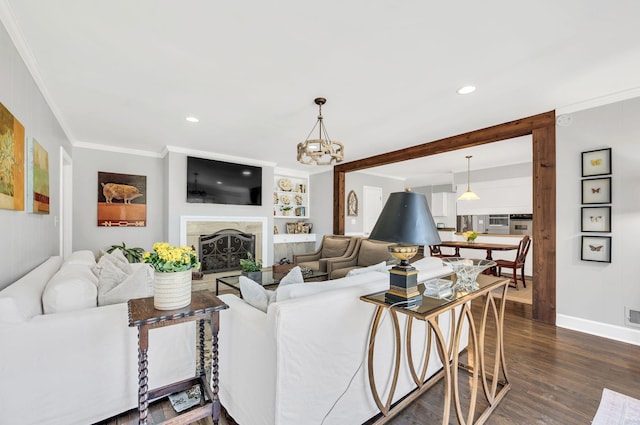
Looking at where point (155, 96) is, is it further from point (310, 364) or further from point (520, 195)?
point (520, 195)

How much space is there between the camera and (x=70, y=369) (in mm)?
1538

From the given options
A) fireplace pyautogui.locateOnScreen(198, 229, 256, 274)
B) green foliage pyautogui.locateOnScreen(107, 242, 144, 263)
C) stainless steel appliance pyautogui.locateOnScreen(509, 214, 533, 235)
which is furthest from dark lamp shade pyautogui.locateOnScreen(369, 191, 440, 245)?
stainless steel appliance pyautogui.locateOnScreen(509, 214, 533, 235)

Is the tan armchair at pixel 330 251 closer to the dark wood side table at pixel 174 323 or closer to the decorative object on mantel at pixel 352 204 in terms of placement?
the decorative object on mantel at pixel 352 204

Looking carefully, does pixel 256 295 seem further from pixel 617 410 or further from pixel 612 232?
pixel 612 232

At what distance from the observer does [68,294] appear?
1.67 metres

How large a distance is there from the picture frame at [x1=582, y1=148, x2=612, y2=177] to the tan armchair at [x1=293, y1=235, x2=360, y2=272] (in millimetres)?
3331

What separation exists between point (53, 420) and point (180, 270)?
3.60 feet

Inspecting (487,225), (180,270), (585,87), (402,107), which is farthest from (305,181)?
(180,270)

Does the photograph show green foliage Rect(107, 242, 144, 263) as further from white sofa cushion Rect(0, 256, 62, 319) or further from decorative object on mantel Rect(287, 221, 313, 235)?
decorative object on mantel Rect(287, 221, 313, 235)

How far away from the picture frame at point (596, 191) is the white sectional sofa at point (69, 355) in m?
4.03

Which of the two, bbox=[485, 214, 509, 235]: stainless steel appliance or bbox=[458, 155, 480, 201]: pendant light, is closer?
bbox=[458, 155, 480, 201]: pendant light

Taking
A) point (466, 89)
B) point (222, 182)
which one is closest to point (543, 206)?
point (466, 89)

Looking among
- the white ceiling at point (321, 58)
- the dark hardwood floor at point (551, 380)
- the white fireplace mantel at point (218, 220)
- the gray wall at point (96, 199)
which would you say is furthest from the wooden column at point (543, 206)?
the gray wall at point (96, 199)

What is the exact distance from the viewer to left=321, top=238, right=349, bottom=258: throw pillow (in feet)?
17.8
